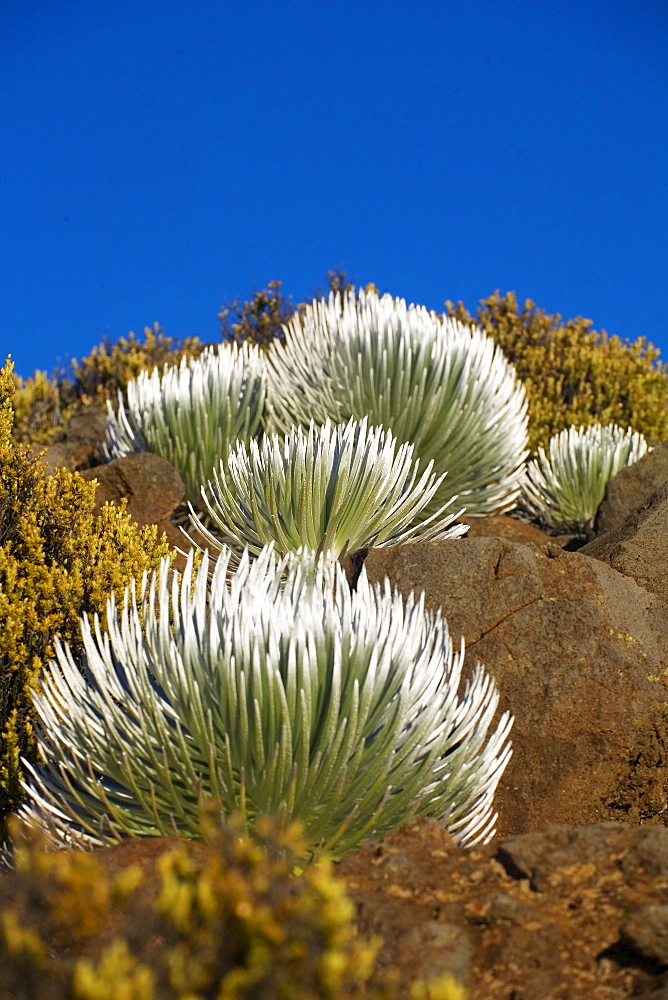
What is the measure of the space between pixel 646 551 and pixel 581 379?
6.76 metres

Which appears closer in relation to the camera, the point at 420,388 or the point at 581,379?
the point at 420,388

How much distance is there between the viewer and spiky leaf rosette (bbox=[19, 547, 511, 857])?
2.67 meters

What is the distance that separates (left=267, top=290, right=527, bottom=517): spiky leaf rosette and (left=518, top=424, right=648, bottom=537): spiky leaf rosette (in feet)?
2.27

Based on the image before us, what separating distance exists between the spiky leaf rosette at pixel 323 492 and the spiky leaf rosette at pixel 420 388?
5.02 feet

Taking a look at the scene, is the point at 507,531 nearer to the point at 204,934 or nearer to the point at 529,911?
the point at 529,911

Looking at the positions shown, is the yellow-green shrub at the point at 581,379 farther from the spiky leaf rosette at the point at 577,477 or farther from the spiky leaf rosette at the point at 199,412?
the spiky leaf rosette at the point at 199,412

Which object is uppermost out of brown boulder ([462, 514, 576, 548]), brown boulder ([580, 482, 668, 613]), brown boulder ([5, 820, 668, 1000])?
brown boulder ([462, 514, 576, 548])

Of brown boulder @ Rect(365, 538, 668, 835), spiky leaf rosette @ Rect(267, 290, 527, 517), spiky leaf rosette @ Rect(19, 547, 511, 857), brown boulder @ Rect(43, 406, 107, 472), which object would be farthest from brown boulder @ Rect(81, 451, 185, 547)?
spiky leaf rosette @ Rect(19, 547, 511, 857)

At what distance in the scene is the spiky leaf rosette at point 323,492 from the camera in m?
4.78

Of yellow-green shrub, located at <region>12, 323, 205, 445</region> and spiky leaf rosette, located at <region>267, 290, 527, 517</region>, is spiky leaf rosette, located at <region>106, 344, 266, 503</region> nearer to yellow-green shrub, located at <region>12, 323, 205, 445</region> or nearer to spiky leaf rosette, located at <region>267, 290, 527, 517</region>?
spiky leaf rosette, located at <region>267, 290, 527, 517</region>

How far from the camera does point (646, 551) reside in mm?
4488

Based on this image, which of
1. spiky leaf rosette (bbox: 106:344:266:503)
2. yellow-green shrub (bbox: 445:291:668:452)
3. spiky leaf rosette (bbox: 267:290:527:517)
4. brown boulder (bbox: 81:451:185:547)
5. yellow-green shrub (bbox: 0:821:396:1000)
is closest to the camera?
yellow-green shrub (bbox: 0:821:396:1000)

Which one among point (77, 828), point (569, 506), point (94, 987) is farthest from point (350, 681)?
point (569, 506)

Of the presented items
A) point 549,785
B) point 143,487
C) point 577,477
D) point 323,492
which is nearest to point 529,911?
point 549,785
